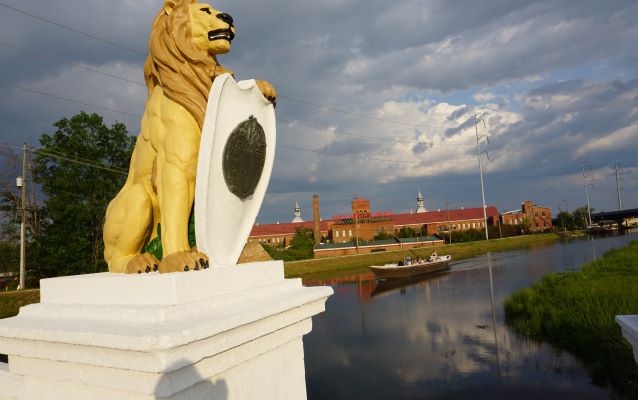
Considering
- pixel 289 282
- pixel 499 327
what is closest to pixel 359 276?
pixel 499 327

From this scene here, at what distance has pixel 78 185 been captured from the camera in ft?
74.2

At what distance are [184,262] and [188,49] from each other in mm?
1216

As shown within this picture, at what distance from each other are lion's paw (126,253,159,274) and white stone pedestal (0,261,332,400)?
313 mm

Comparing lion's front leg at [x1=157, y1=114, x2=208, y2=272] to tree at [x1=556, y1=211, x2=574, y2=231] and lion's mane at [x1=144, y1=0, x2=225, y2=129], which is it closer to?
lion's mane at [x1=144, y1=0, x2=225, y2=129]

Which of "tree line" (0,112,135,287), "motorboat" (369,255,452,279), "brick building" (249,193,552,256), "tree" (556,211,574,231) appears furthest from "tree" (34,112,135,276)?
"tree" (556,211,574,231)

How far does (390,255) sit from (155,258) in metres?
35.7

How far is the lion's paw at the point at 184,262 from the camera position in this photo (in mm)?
2041

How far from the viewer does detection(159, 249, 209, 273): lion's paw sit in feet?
6.70

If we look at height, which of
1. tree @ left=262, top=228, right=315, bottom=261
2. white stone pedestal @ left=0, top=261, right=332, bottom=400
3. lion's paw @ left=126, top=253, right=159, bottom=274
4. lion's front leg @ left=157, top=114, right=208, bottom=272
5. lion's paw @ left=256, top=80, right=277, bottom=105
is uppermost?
lion's paw @ left=256, top=80, right=277, bottom=105

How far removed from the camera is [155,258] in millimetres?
2434

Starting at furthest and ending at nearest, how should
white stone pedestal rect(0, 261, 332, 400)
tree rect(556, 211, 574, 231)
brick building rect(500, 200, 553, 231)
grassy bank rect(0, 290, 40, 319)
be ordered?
tree rect(556, 211, 574, 231)
brick building rect(500, 200, 553, 231)
grassy bank rect(0, 290, 40, 319)
white stone pedestal rect(0, 261, 332, 400)

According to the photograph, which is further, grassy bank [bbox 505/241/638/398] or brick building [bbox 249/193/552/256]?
brick building [bbox 249/193/552/256]

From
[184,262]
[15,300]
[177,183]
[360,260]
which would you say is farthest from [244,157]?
[360,260]

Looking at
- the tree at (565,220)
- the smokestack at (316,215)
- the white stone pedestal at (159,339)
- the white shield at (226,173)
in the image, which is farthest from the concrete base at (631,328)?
the tree at (565,220)
